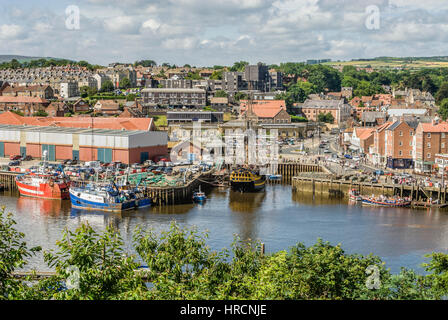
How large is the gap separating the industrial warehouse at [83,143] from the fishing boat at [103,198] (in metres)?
5.84

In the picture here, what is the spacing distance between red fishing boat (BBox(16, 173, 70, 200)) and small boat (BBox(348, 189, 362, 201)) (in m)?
10.8

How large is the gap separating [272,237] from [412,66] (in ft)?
249

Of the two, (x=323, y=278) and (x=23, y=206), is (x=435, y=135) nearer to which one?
(x=23, y=206)

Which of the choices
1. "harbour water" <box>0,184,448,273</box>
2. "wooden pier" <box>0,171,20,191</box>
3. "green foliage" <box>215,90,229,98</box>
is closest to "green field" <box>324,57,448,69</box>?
"green foliage" <box>215,90,229,98</box>

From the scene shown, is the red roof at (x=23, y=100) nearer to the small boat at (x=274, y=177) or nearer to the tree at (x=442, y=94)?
the small boat at (x=274, y=177)

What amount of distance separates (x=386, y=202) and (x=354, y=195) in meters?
1.63

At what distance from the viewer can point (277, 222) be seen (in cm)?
1855

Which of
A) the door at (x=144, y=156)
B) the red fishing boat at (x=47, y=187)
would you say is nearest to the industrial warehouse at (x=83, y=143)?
the door at (x=144, y=156)

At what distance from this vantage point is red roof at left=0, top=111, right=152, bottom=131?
3156 cm

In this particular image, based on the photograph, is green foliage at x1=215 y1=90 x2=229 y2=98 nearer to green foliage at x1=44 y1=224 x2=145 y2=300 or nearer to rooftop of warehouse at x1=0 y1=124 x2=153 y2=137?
rooftop of warehouse at x1=0 y1=124 x2=153 y2=137

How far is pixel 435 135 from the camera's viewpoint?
25.3 meters
